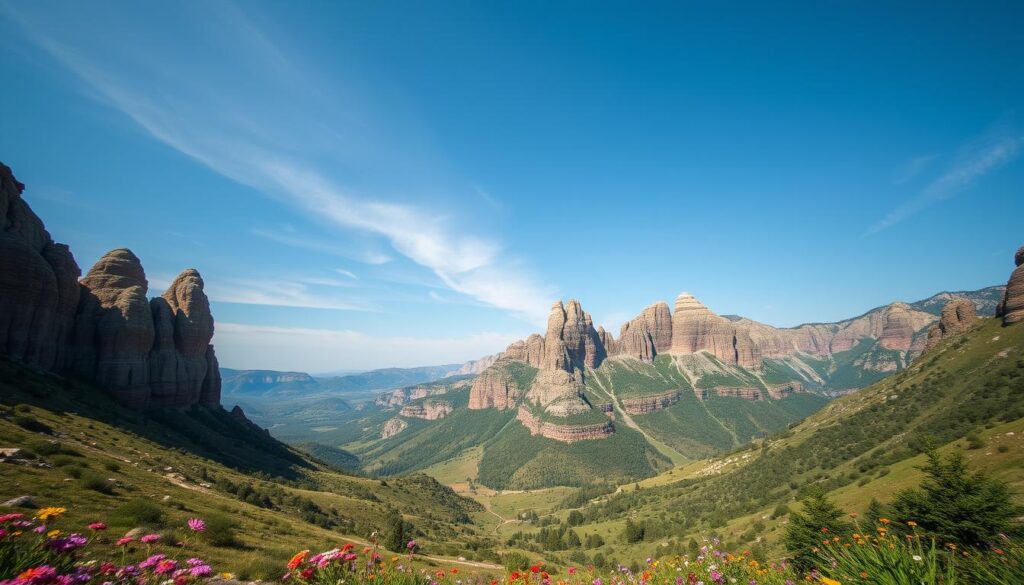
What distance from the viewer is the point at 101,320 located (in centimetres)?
7700

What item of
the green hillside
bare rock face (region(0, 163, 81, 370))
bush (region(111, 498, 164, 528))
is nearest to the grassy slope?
bush (region(111, 498, 164, 528))

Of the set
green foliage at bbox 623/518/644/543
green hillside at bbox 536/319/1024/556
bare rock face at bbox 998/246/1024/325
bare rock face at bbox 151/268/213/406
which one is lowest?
green foliage at bbox 623/518/644/543

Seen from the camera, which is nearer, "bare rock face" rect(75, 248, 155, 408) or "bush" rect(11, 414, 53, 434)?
"bush" rect(11, 414, 53, 434)

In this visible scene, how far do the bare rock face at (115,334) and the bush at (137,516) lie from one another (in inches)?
3290

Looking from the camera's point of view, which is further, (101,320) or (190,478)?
(101,320)

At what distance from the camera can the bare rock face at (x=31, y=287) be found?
6100 cm

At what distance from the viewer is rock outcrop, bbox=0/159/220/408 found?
6259 cm

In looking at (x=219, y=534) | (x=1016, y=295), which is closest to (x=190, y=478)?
(x=219, y=534)

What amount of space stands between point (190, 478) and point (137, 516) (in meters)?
43.9

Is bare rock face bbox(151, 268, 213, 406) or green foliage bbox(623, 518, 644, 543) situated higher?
bare rock face bbox(151, 268, 213, 406)

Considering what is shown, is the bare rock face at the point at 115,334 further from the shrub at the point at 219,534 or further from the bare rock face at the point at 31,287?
the shrub at the point at 219,534

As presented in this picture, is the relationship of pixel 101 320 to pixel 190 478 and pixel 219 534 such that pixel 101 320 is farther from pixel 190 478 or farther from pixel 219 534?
pixel 219 534

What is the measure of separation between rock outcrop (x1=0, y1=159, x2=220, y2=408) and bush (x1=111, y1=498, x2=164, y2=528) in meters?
75.7

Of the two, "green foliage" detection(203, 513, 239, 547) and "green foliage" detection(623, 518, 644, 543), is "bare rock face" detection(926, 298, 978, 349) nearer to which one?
"green foliage" detection(623, 518, 644, 543)
